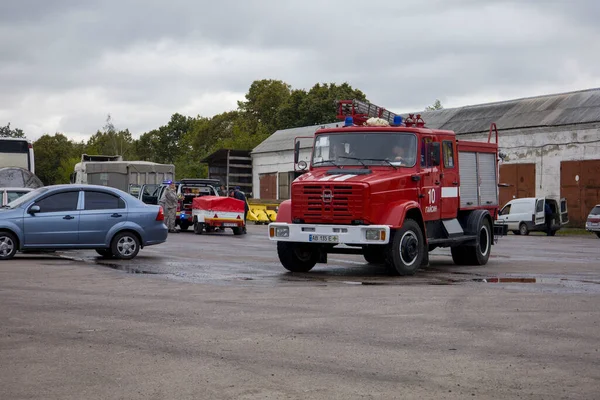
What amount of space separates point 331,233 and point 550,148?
1398 inches

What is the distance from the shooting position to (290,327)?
10.3 metres

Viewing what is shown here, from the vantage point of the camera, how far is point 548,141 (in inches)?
1960

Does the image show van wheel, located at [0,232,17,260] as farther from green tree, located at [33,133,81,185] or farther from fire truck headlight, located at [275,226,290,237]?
green tree, located at [33,133,81,185]

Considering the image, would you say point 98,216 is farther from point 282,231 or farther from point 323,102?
point 323,102

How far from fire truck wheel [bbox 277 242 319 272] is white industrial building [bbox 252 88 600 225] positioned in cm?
2800

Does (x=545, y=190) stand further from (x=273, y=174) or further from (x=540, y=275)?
(x=540, y=275)

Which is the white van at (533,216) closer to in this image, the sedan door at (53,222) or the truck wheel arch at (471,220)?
the truck wheel arch at (471,220)

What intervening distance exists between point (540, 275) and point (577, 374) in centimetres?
973

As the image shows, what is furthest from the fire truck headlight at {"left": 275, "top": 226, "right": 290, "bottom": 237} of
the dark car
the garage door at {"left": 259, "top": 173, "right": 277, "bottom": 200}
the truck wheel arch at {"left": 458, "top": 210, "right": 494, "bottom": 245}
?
the garage door at {"left": 259, "top": 173, "right": 277, "bottom": 200}

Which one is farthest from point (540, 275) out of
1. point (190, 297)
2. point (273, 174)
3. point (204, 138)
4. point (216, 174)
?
point (204, 138)

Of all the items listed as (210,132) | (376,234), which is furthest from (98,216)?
(210,132)

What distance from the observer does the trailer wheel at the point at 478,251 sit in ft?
66.3

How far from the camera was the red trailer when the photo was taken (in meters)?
36.1

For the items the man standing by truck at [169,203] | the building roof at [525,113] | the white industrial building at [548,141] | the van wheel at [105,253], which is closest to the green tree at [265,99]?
the building roof at [525,113]
